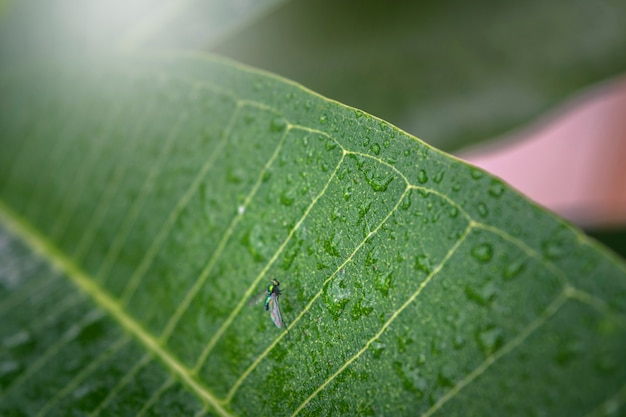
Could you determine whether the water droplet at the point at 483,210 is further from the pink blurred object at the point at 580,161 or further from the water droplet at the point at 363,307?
the pink blurred object at the point at 580,161

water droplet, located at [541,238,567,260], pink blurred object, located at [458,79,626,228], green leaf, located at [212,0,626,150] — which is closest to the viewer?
water droplet, located at [541,238,567,260]

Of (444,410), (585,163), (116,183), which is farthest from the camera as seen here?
(585,163)

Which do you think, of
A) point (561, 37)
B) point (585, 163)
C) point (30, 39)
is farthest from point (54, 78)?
point (585, 163)

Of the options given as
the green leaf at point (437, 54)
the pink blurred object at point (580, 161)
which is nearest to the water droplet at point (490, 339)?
the green leaf at point (437, 54)

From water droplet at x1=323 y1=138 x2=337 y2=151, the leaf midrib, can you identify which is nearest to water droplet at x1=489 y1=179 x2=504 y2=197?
water droplet at x1=323 y1=138 x2=337 y2=151

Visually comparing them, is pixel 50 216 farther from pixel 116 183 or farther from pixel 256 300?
pixel 256 300

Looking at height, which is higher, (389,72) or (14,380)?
(389,72)

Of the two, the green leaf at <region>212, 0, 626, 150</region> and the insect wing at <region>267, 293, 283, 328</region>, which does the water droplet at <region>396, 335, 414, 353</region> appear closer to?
the insect wing at <region>267, 293, 283, 328</region>
